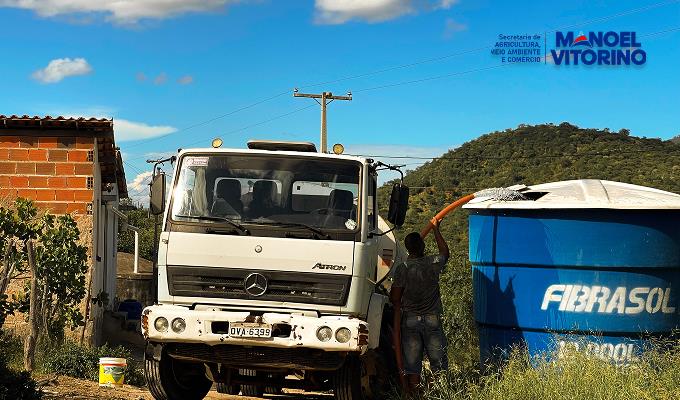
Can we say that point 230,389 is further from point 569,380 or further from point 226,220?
point 569,380

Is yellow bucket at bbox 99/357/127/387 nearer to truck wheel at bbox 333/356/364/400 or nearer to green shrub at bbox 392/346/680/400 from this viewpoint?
truck wheel at bbox 333/356/364/400

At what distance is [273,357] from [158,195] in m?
1.90

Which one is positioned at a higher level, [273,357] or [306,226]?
[306,226]

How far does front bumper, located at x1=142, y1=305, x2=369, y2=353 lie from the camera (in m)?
8.32

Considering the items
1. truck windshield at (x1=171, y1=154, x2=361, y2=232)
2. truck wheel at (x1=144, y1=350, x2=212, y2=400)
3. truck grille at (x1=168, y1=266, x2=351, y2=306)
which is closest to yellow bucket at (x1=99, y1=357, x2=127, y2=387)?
A: truck wheel at (x1=144, y1=350, x2=212, y2=400)

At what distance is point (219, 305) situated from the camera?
28.3ft

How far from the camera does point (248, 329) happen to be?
331 inches

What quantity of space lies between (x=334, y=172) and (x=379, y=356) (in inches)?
87.9

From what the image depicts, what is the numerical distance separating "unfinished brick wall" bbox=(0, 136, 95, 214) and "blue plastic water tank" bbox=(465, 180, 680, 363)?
8.79 meters

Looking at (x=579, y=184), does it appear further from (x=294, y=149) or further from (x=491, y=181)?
(x=491, y=181)

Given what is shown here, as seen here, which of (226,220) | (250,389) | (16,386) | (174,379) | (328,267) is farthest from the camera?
(250,389)

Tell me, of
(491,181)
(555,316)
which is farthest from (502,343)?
(491,181)

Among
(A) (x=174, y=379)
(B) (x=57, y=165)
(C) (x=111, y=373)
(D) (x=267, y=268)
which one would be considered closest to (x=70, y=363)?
(C) (x=111, y=373)

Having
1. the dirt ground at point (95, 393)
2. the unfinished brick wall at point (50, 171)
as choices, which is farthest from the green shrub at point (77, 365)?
the unfinished brick wall at point (50, 171)
